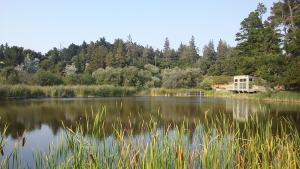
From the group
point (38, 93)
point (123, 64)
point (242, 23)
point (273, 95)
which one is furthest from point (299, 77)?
point (123, 64)

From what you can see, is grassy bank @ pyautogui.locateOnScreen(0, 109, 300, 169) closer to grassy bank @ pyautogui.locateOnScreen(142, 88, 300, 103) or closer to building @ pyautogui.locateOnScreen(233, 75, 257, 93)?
grassy bank @ pyautogui.locateOnScreen(142, 88, 300, 103)

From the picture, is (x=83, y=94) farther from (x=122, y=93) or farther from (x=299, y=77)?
(x=299, y=77)

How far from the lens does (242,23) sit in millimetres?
34031

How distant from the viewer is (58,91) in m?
26.9

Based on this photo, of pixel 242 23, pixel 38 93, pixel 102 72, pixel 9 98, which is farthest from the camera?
pixel 102 72

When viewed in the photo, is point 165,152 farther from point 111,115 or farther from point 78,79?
point 78,79

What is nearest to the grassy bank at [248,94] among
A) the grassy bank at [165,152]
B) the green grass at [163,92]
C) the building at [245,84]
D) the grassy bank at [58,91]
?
the green grass at [163,92]

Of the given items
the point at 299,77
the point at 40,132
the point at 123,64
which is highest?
the point at 123,64

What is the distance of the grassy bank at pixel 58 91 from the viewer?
22.7 meters

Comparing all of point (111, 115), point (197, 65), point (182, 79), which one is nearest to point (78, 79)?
point (182, 79)

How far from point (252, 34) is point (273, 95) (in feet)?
31.1

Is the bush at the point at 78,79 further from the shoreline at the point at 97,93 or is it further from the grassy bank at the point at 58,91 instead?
the grassy bank at the point at 58,91

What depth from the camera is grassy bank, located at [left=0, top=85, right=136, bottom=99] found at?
22656 mm

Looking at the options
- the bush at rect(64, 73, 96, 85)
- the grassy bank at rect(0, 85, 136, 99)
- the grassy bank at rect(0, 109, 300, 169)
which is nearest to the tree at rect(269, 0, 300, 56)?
the grassy bank at rect(0, 85, 136, 99)
